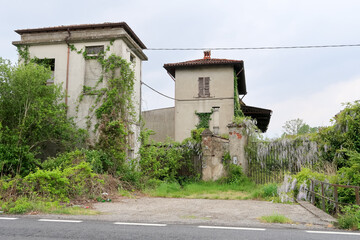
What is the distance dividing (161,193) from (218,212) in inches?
173

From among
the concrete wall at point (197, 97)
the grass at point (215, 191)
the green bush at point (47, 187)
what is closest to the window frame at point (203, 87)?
the concrete wall at point (197, 97)

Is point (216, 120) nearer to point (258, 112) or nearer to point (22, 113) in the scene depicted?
point (258, 112)

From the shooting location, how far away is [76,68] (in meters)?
15.0

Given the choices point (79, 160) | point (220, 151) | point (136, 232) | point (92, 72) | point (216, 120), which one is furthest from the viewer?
point (216, 120)

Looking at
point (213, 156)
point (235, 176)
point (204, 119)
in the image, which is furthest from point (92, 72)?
point (204, 119)

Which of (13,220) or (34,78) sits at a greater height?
(34,78)

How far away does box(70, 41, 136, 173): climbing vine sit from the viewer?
44.4 ft

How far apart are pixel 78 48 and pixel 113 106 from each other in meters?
3.63

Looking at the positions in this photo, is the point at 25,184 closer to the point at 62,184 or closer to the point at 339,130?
the point at 62,184

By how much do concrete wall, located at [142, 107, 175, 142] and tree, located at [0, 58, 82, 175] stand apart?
12.1 meters

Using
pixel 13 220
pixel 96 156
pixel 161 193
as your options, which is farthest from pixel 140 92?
pixel 13 220

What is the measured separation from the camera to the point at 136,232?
5328 millimetres

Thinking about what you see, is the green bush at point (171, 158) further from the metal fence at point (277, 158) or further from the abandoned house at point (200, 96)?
the abandoned house at point (200, 96)

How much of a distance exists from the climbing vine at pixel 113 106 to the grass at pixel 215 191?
Answer: 7.87ft
